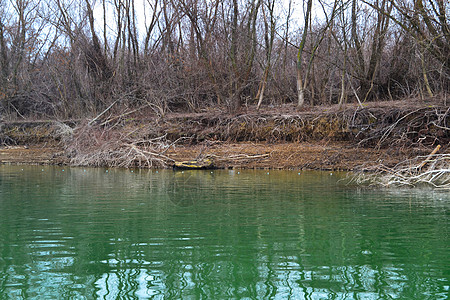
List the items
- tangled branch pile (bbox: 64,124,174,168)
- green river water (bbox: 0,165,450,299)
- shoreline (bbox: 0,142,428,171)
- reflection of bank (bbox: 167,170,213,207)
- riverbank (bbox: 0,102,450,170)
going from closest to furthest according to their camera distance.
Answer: green river water (bbox: 0,165,450,299), reflection of bank (bbox: 167,170,213,207), shoreline (bbox: 0,142,428,171), riverbank (bbox: 0,102,450,170), tangled branch pile (bbox: 64,124,174,168)

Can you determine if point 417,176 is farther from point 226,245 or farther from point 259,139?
point 259,139

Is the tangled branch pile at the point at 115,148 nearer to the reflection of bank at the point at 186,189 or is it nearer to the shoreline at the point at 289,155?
the shoreline at the point at 289,155

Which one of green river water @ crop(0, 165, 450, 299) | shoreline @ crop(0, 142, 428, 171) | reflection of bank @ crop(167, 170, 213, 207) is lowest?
green river water @ crop(0, 165, 450, 299)

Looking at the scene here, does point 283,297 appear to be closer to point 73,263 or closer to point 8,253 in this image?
point 73,263

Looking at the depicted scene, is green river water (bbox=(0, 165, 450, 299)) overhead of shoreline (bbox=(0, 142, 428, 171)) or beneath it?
beneath

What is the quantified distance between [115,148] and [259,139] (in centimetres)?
657

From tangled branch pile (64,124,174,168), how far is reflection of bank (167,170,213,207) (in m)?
5.03

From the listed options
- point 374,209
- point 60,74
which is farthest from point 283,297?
point 60,74

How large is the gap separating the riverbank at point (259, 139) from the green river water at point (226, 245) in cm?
790

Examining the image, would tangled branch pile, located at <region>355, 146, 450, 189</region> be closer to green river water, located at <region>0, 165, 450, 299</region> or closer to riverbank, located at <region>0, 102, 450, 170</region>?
green river water, located at <region>0, 165, 450, 299</region>

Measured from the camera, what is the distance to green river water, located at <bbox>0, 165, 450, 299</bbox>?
4355 mm

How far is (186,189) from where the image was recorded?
12.0 m

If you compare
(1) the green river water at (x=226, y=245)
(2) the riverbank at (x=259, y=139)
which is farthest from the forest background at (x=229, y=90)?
(1) the green river water at (x=226, y=245)

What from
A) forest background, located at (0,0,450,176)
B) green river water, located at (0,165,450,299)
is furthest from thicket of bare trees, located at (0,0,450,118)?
green river water, located at (0,165,450,299)
